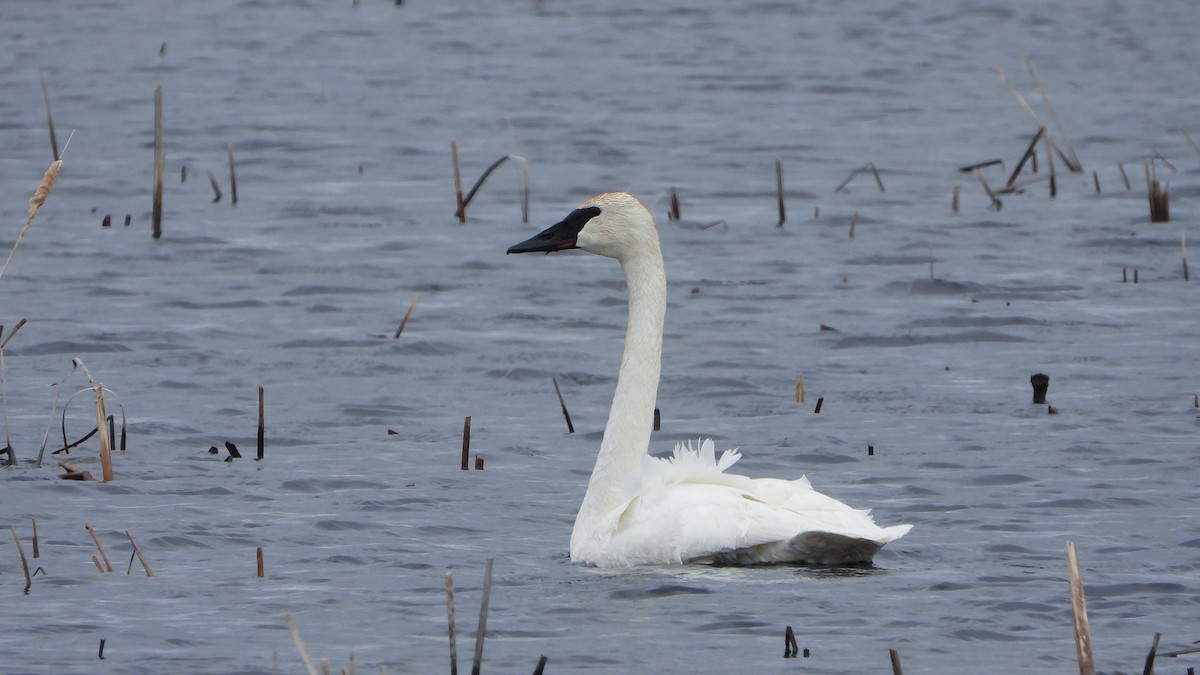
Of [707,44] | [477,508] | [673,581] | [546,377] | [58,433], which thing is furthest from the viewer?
[707,44]

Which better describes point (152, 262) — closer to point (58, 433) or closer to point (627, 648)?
point (58, 433)

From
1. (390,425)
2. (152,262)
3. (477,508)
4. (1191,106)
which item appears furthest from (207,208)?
(1191,106)

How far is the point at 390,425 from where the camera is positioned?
11227 millimetres

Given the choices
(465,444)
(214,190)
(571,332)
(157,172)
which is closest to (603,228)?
(465,444)

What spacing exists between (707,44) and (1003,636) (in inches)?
838

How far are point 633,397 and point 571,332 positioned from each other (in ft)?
18.3

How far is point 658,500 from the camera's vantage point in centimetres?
778

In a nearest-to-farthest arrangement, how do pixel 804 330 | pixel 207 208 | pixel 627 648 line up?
pixel 627 648, pixel 804 330, pixel 207 208

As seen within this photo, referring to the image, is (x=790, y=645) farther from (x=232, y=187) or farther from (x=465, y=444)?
(x=232, y=187)

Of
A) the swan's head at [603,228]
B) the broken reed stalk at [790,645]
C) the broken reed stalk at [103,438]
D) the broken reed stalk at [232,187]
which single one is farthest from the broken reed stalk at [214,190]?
the broken reed stalk at [790,645]

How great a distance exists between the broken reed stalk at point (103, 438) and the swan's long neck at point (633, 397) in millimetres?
2206

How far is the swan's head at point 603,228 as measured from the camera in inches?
335

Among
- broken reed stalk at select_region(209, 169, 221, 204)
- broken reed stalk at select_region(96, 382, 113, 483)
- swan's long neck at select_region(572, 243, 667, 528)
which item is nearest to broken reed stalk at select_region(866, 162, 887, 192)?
broken reed stalk at select_region(209, 169, 221, 204)

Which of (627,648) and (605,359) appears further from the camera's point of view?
(605,359)
